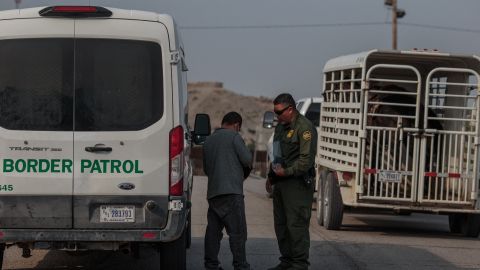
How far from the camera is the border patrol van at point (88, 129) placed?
793 centimetres

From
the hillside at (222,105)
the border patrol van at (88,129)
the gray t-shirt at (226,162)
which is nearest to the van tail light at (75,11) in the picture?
the border patrol van at (88,129)

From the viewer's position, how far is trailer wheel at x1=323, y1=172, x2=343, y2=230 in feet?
46.5

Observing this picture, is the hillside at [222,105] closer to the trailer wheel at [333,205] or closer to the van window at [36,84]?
the trailer wheel at [333,205]

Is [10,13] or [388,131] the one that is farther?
[388,131]

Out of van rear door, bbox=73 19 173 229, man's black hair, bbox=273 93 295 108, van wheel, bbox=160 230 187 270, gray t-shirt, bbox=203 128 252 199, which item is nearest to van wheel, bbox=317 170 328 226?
man's black hair, bbox=273 93 295 108

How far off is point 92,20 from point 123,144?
112 cm

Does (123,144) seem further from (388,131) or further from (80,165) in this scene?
(388,131)

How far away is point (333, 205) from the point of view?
14.2m

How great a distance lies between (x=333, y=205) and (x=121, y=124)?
265 inches

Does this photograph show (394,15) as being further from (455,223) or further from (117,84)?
(117,84)

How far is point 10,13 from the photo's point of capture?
7.98m

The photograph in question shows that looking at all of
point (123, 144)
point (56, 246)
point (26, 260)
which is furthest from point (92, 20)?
point (26, 260)

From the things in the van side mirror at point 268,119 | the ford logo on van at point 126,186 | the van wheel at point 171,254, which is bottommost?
the van wheel at point 171,254

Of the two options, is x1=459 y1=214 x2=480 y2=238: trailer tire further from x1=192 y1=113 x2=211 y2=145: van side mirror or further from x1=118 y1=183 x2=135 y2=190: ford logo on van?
x1=118 y1=183 x2=135 y2=190: ford logo on van
